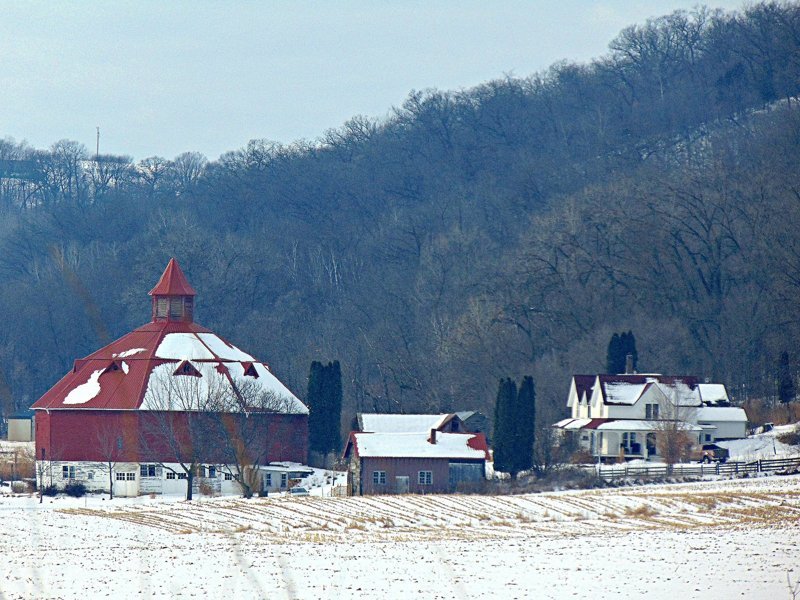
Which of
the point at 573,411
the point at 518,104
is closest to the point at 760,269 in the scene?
the point at 573,411

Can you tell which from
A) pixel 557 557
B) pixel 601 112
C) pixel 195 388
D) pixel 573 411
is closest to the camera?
pixel 557 557

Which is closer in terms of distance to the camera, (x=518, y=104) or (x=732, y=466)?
(x=732, y=466)

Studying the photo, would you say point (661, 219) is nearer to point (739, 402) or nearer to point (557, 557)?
point (739, 402)

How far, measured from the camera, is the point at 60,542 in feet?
152

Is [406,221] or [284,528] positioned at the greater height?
[406,221]

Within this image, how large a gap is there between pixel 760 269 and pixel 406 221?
54909 mm

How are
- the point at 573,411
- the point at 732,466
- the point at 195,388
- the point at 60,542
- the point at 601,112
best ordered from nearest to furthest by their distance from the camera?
the point at 60,542
the point at 732,466
the point at 195,388
the point at 573,411
the point at 601,112

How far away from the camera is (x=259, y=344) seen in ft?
414

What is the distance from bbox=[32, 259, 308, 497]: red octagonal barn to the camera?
70750mm

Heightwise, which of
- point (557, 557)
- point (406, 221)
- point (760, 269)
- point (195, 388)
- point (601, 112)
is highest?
point (601, 112)

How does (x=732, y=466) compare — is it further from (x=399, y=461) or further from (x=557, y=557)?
(x=557, y=557)

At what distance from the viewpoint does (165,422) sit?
238 ft

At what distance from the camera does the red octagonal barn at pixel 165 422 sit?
7075cm

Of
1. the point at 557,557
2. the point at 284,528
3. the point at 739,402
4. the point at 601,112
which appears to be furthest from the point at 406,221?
the point at 557,557
